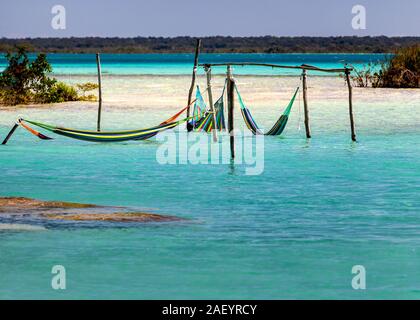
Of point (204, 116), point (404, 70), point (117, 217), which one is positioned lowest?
point (117, 217)

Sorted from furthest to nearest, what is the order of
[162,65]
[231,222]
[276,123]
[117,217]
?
1. [162,65]
2. [276,123]
3. [231,222]
4. [117,217]

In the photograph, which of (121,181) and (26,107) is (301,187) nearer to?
(121,181)

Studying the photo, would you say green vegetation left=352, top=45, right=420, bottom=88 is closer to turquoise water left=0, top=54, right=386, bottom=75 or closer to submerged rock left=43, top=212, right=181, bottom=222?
turquoise water left=0, top=54, right=386, bottom=75

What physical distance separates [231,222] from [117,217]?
3.67 feet

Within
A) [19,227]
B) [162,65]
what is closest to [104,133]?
[19,227]

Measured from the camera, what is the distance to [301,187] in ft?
38.5

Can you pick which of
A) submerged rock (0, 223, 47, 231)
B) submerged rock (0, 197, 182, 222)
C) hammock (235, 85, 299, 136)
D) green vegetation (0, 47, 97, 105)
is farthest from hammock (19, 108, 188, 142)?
green vegetation (0, 47, 97, 105)

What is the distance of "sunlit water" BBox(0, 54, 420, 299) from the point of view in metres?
7.42

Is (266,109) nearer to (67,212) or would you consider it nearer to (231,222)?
(231,222)

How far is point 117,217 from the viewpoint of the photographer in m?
9.38

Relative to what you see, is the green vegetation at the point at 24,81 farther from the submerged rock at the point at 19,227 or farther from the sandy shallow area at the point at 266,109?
the submerged rock at the point at 19,227

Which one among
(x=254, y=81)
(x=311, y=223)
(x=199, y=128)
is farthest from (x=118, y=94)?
(x=311, y=223)

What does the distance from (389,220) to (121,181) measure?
393cm

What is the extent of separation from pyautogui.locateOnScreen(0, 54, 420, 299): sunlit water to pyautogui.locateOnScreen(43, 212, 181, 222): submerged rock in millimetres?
224
